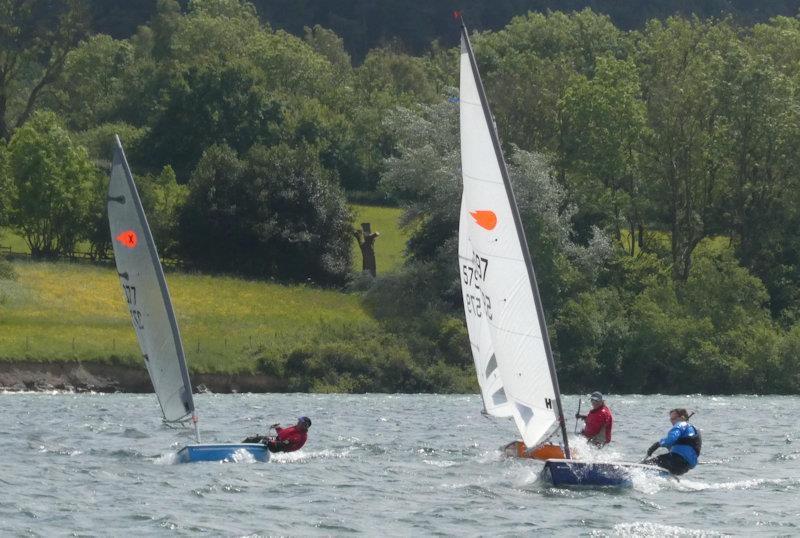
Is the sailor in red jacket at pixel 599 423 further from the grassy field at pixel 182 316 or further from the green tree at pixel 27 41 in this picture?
the green tree at pixel 27 41

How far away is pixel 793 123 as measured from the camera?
81.6 metres

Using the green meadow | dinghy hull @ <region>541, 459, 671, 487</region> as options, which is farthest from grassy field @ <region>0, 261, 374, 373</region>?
dinghy hull @ <region>541, 459, 671, 487</region>

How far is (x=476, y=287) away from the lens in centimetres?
3344

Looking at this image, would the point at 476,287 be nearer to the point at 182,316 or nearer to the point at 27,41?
the point at 182,316

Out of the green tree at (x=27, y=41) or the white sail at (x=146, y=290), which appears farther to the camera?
the green tree at (x=27, y=41)

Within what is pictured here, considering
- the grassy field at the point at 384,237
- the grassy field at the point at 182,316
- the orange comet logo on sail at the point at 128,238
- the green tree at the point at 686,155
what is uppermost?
the green tree at the point at 686,155

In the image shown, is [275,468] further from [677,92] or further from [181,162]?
[181,162]

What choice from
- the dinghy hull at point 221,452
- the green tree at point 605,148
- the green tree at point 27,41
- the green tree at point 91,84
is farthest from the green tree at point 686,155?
the green tree at point 91,84

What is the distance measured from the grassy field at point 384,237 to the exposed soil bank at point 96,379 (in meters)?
16.5

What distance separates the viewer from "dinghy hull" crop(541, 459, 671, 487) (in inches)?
1221

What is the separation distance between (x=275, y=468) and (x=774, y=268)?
53.1m

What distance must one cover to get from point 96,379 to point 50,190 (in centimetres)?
2458

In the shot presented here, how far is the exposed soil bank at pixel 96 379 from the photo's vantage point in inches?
2625

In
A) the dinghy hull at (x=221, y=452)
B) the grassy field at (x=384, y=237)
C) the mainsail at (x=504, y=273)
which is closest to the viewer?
the mainsail at (x=504, y=273)
